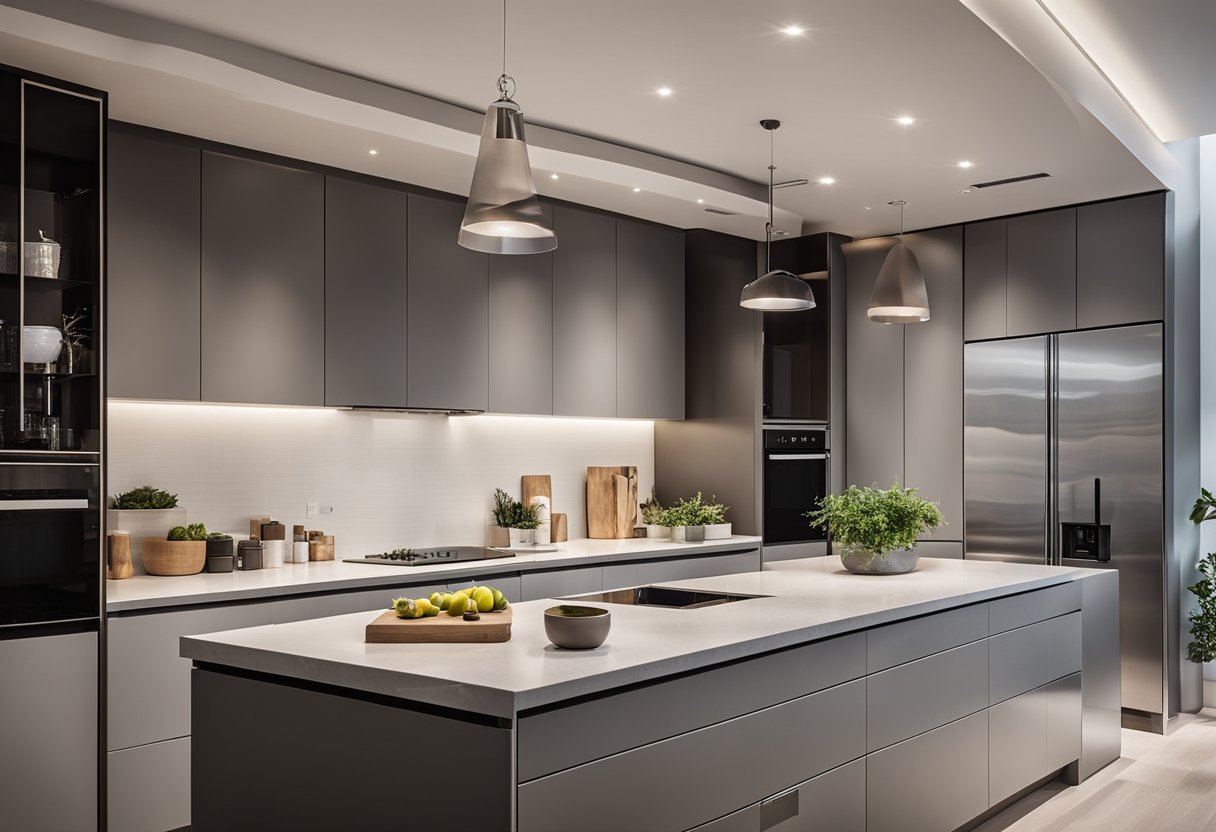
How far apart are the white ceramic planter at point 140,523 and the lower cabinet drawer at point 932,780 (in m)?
2.82

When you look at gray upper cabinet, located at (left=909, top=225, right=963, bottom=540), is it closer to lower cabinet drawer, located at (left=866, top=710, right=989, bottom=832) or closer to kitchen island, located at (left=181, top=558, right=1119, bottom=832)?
kitchen island, located at (left=181, top=558, right=1119, bottom=832)

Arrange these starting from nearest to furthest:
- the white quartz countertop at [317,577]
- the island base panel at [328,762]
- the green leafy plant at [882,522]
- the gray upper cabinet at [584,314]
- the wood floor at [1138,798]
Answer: the island base panel at [328,762], the white quartz countertop at [317,577], the wood floor at [1138,798], the green leafy plant at [882,522], the gray upper cabinet at [584,314]

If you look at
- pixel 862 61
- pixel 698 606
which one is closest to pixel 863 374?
pixel 862 61

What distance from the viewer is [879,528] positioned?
425cm

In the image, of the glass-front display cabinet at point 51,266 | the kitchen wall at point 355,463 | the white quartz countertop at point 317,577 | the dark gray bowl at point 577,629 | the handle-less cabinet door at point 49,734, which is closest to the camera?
the dark gray bowl at point 577,629

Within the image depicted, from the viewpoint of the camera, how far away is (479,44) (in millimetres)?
3680

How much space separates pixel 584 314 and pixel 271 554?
7.10 feet

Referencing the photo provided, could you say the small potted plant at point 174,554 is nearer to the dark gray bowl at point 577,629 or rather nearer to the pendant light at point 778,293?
the dark gray bowl at point 577,629

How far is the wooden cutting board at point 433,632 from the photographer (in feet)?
8.30

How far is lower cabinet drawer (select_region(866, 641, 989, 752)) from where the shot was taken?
10.8ft

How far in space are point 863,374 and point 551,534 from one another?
7.55 feet

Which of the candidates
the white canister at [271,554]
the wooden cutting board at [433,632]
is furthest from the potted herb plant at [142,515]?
the wooden cutting board at [433,632]

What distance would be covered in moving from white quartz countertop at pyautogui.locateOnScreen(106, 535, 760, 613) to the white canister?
0.04m

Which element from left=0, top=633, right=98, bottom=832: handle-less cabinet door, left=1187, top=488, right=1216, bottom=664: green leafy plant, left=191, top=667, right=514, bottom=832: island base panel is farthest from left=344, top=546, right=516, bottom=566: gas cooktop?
left=1187, top=488, right=1216, bottom=664: green leafy plant
